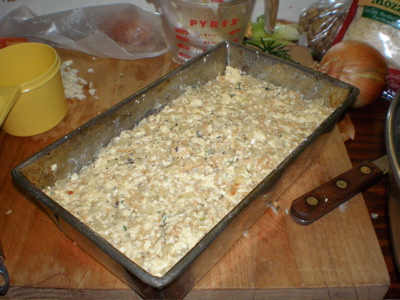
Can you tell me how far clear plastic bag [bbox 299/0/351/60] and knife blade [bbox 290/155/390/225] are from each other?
0.88 m

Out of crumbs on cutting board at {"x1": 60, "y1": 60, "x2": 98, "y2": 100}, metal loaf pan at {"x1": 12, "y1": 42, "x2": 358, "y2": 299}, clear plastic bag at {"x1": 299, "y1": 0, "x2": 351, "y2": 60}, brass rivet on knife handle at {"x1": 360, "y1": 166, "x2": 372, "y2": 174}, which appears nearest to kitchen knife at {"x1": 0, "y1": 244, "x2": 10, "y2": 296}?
metal loaf pan at {"x1": 12, "y1": 42, "x2": 358, "y2": 299}

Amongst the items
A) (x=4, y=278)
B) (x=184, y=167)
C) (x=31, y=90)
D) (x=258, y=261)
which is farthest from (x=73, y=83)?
(x=258, y=261)

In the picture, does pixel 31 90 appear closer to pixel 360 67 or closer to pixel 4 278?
Answer: pixel 4 278

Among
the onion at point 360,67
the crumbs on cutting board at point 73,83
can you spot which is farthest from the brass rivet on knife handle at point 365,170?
the crumbs on cutting board at point 73,83

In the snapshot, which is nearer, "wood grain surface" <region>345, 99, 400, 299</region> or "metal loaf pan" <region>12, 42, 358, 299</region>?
"metal loaf pan" <region>12, 42, 358, 299</region>

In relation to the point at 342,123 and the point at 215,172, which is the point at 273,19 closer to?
the point at 342,123

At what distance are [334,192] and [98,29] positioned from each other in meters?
1.44

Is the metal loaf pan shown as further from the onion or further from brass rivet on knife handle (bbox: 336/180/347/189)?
the onion

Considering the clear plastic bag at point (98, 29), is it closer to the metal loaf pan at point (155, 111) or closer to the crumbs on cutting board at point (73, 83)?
the crumbs on cutting board at point (73, 83)

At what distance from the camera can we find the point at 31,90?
1240 mm

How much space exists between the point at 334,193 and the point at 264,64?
577mm

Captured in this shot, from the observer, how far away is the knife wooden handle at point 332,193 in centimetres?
109

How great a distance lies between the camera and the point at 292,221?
1131mm

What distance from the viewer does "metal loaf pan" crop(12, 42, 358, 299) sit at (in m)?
0.79
